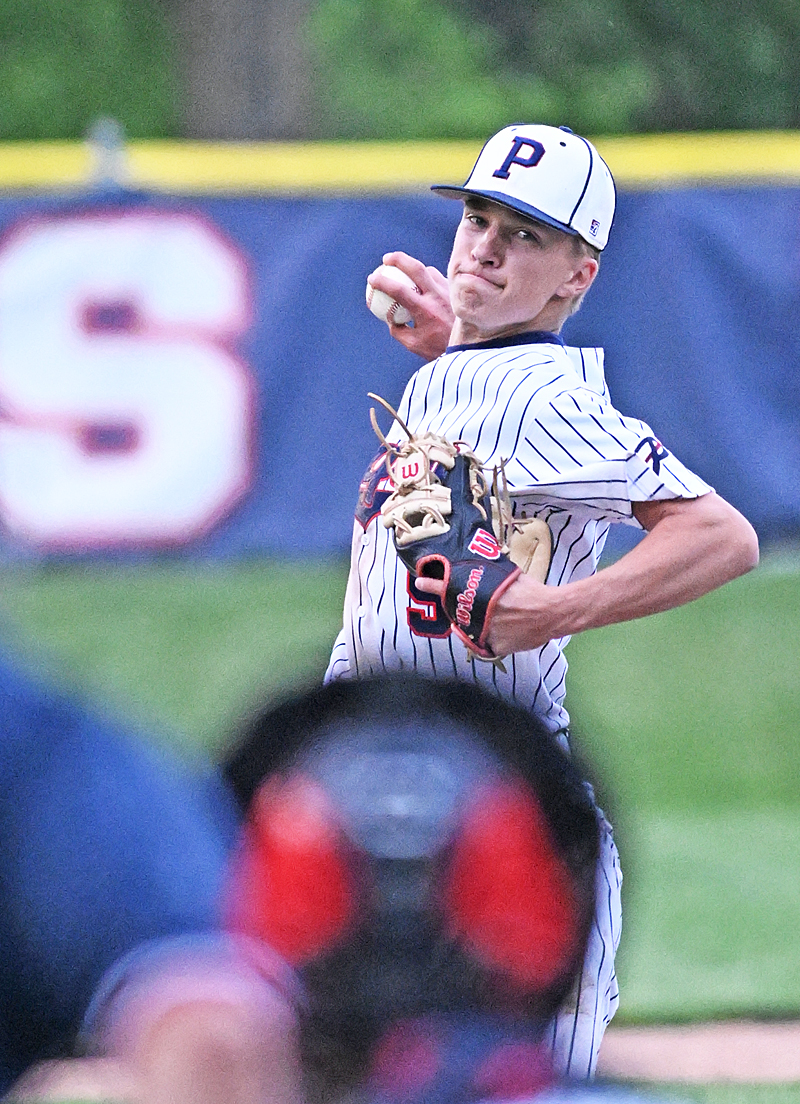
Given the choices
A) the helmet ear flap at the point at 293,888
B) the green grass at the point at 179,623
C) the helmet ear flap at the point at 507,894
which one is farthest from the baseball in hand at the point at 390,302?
the green grass at the point at 179,623

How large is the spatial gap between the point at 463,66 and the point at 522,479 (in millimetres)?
19020

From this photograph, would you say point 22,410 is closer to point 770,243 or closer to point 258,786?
point 770,243

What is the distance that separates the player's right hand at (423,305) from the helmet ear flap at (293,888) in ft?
5.27

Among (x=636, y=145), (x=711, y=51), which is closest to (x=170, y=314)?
(x=636, y=145)

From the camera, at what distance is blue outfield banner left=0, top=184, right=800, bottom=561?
7.73 metres


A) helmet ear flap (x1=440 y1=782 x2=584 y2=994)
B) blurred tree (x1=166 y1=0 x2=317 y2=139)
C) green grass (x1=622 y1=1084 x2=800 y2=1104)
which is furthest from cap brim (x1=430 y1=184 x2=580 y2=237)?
blurred tree (x1=166 y1=0 x2=317 y2=139)

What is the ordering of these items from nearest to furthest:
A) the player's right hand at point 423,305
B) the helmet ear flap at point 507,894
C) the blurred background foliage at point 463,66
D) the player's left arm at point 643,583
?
the helmet ear flap at point 507,894 → the player's left arm at point 643,583 → the player's right hand at point 423,305 → the blurred background foliage at point 463,66

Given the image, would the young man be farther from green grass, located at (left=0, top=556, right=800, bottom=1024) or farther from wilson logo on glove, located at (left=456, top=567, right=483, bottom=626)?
green grass, located at (left=0, top=556, right=800, bottom=1024)

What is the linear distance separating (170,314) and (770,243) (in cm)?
263

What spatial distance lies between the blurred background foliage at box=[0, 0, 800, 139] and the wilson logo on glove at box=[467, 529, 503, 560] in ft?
58.5

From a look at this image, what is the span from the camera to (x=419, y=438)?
2.77 meters

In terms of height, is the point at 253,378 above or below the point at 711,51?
below

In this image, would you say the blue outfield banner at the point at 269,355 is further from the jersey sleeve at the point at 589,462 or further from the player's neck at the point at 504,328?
the jersey sleeve at the point at 589,462

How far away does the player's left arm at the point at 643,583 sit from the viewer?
103 inches
